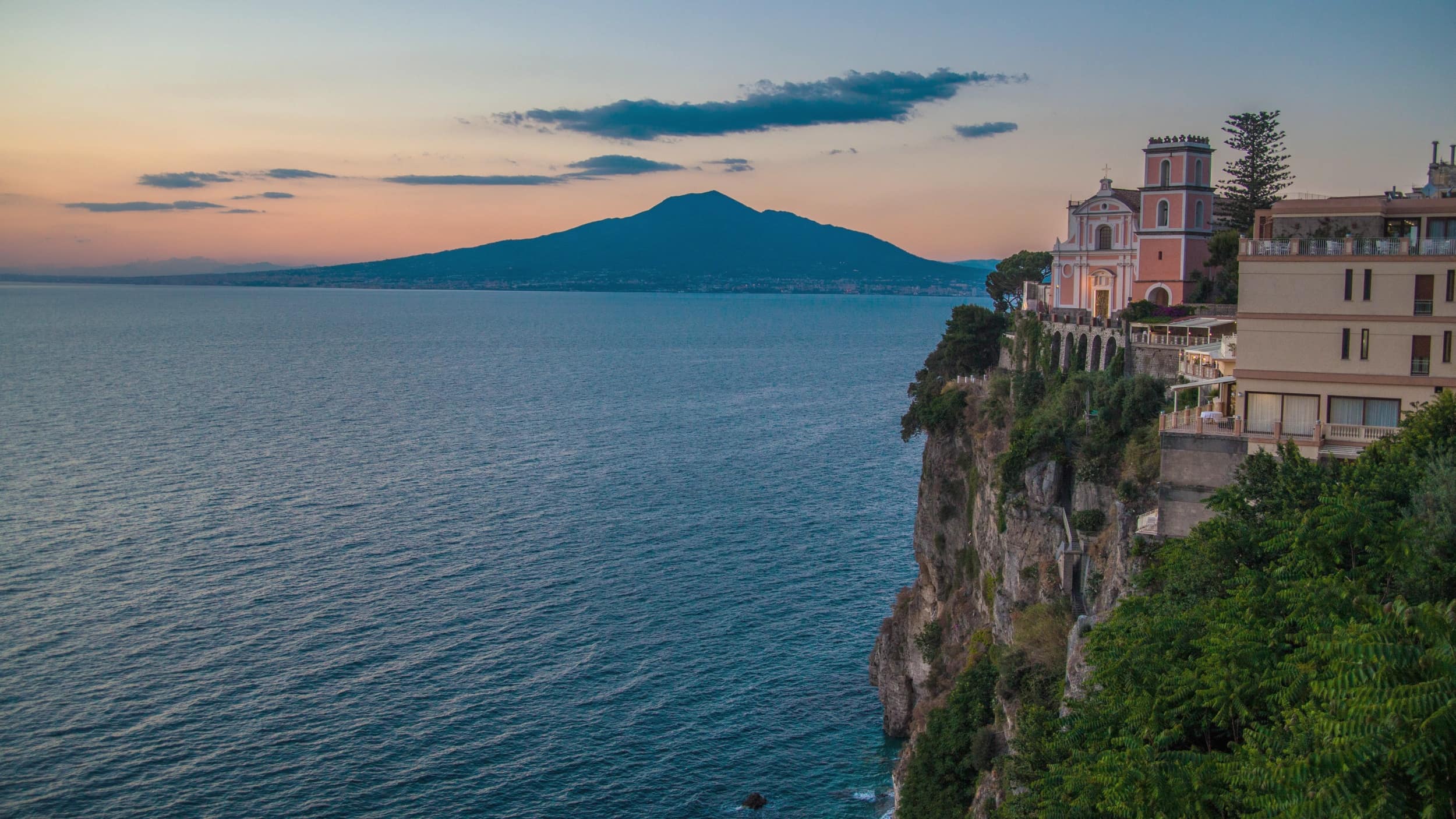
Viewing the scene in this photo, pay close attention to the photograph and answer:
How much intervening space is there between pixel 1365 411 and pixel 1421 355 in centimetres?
→ 224

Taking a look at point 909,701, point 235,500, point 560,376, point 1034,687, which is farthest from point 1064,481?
point 560,376

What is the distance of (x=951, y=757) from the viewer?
140 ft

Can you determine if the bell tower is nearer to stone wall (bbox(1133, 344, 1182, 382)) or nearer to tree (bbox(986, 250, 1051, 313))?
stone wall (bbox(1133, 344, 1182, 382))

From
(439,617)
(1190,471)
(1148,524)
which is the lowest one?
(439,617)

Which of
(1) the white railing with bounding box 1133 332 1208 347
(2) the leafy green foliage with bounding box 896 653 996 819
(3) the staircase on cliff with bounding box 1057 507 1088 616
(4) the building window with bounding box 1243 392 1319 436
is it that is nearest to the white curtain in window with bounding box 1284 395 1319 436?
(4) the building window with bounding box 1243 392 1319 436

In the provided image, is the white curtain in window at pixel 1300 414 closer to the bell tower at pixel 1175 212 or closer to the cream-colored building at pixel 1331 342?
the cream-colored building at pixel 1331 342

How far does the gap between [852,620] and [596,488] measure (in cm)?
3121

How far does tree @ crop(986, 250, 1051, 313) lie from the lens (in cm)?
8969

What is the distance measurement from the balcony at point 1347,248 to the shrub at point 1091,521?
1099 centimetres

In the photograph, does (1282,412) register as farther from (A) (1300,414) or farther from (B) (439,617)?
(B) (439,617)

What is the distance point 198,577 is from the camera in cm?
6506

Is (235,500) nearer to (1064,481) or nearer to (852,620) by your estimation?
(852,620)

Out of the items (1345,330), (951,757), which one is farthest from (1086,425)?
(951,757)

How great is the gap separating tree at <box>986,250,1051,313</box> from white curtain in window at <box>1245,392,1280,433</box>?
52725 millimetres
